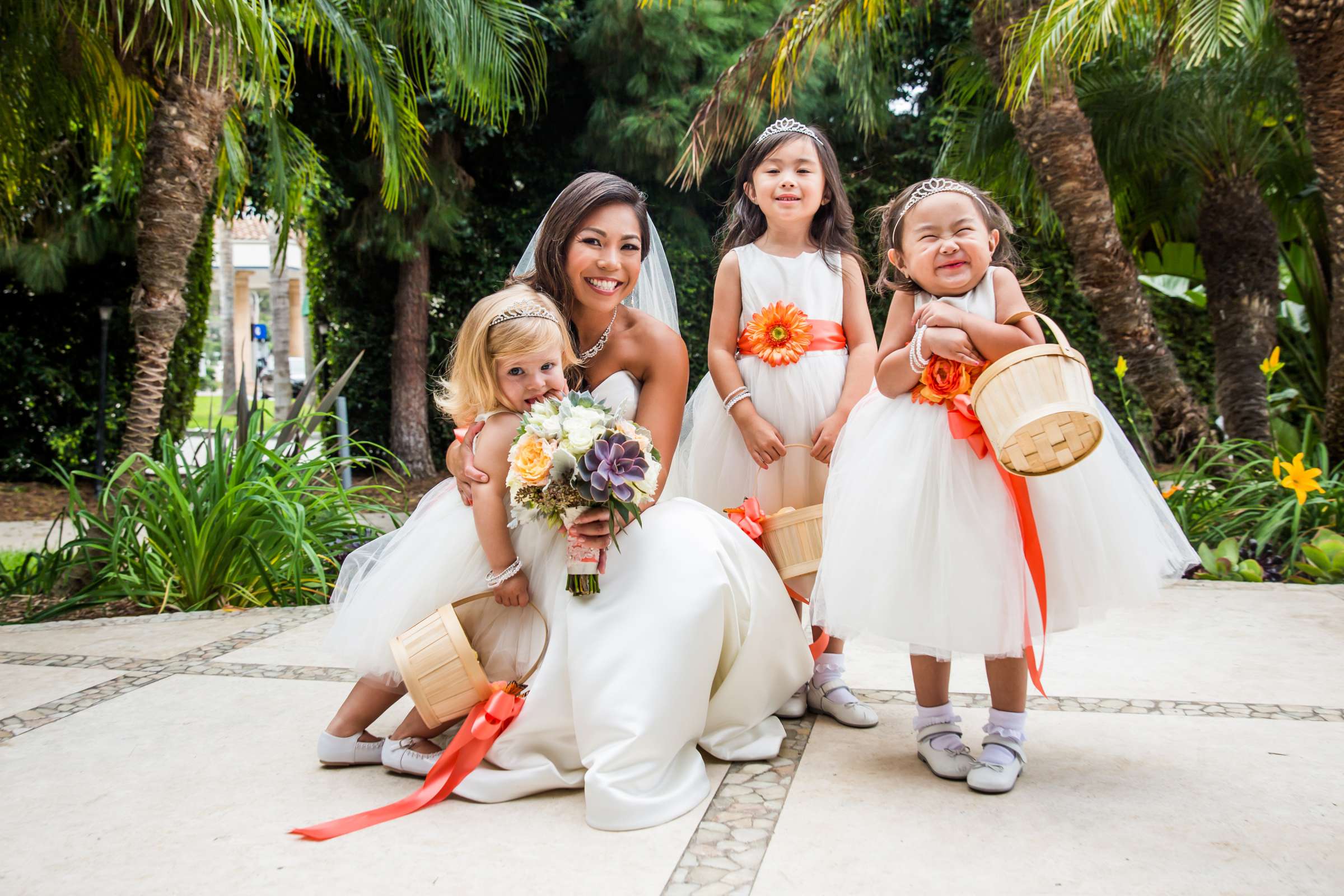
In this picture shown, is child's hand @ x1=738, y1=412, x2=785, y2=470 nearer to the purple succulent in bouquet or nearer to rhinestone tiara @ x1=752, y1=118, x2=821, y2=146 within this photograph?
the purple succulent in bouquet

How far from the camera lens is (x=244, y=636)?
3742mm

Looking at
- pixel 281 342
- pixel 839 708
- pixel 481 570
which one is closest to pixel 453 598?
pixel 481 570

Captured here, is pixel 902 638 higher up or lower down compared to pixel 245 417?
lower down

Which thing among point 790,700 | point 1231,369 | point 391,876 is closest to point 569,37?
point 1231,369

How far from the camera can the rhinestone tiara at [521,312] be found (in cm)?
237

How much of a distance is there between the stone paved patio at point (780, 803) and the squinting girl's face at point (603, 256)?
1.17m

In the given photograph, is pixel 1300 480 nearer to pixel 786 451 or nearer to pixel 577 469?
pixel 786 451

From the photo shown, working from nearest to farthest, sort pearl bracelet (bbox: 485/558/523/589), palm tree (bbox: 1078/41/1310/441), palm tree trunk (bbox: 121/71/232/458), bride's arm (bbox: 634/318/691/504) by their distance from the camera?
1. pearl bracelet (bbox: 485/558/523/589)
2. bride's arm (bbox: 634/318/691/504)
3. palm tree trunk (bbox: 121/71/232/458)
4. palm tree (bbox: 1078/41/1310/441)

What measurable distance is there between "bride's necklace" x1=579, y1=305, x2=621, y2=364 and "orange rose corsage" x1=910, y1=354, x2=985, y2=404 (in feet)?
2.87

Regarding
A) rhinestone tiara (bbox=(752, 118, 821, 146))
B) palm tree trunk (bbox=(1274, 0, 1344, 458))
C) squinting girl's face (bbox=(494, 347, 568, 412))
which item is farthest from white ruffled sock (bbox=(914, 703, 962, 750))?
palm tree trunk (bbox=(1274, 0, 1344, 458))

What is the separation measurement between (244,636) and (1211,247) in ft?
22.8

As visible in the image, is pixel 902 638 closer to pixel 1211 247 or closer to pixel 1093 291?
pixel 1093 291

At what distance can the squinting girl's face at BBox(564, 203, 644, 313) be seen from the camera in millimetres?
2590

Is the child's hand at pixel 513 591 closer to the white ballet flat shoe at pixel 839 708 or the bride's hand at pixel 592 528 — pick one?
the bride's hand at pixel 592 528
